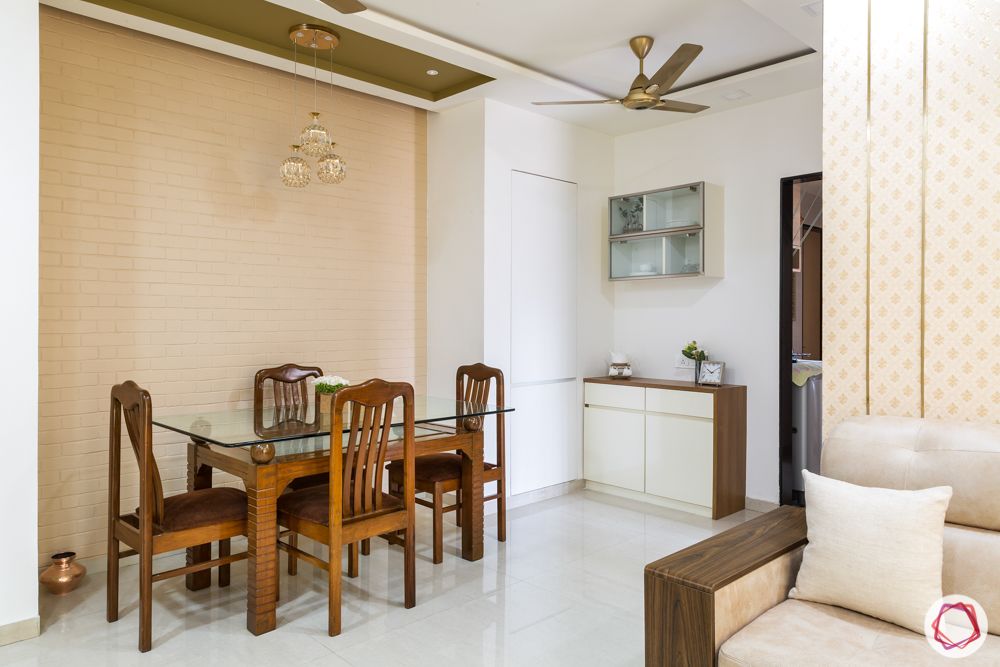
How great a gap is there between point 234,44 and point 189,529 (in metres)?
2.69

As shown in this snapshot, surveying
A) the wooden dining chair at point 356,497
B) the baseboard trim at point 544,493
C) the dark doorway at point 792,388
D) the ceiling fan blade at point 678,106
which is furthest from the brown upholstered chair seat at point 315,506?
the dark doorway at point 792,388

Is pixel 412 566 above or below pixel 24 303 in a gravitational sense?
below

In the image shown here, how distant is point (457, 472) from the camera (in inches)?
153

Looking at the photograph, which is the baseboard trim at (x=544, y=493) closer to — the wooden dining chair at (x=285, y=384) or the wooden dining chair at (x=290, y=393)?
the wooden dining chair at (x=290, y=393)

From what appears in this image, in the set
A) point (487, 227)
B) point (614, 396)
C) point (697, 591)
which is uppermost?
point (487, 227)

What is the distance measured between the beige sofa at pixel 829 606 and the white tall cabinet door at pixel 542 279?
9.36ft

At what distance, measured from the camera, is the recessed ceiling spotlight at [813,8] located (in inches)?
124

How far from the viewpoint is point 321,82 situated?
14.7ft

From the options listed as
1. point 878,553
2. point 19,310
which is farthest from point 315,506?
point 878,553

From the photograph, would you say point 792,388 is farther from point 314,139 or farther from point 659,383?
point 314,139

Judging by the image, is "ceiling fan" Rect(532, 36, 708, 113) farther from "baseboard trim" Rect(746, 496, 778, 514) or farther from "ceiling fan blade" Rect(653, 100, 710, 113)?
"baseboard trim" Rect(746, 496, 778, 514)

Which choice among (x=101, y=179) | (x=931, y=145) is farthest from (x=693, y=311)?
(x=101, y=179)

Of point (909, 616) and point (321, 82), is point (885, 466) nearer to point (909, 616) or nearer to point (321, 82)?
point (909, 616)

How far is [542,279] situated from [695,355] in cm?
127
